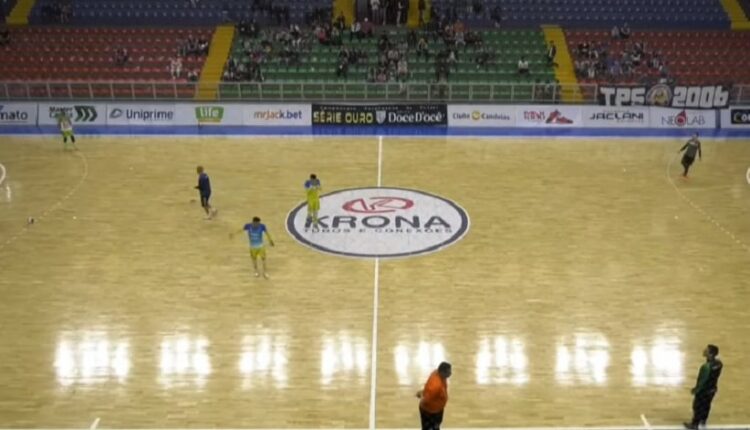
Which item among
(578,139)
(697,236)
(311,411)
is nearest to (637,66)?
(578,139)

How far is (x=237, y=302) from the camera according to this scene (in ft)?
51.7

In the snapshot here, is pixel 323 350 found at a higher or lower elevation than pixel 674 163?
lower

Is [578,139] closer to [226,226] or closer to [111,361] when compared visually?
[226,226]

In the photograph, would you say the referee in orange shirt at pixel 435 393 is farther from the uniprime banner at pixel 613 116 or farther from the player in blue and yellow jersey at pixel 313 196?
the uniprime banner at pixel 613 116

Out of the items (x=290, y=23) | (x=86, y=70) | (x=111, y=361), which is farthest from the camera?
(x=290, y=23)

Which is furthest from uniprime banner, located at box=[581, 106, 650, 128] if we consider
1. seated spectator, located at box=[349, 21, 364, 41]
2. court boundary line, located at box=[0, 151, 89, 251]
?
court boundary line, located at box=[0, 151, 89, 251]

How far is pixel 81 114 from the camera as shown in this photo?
2848 centimetres

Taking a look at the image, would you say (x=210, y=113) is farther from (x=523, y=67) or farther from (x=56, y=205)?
(x=523, y=67)

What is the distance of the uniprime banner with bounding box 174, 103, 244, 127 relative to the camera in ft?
93.2

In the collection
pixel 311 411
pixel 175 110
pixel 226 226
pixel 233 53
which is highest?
pixel 233 53

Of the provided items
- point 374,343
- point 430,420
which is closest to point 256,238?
point 374,343

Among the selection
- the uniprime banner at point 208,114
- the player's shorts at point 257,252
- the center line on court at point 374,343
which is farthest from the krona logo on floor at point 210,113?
the center line on court at point 374,343

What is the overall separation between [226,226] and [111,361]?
6.39 meters

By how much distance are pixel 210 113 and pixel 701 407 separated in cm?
2132
